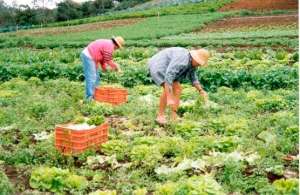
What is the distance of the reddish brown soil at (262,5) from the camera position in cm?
4012

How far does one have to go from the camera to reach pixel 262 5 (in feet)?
139

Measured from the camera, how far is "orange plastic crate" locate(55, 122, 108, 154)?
7.25 metres

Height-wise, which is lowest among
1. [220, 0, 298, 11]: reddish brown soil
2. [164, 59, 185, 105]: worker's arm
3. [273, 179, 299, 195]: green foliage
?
[273, 179, 299, 195]: green foliage

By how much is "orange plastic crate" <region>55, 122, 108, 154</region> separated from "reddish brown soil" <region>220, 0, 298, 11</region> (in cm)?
3353

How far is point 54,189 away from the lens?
611cm

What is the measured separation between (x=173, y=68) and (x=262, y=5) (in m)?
36.0

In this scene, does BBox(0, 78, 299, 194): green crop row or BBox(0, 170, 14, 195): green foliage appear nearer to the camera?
BBox(0, 170, 14, 195): green foliage

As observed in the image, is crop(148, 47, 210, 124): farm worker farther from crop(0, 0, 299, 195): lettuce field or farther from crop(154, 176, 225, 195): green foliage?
crop(154, 176, 225, 195): green foliage

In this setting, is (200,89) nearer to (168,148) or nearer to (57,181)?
(168,148)

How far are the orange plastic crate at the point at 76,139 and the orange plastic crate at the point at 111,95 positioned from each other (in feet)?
9.69

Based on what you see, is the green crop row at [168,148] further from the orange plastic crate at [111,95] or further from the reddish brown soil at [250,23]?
the reddish brown soil at [250,23]

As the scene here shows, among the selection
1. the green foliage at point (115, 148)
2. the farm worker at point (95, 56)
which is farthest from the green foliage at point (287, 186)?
the farm worker at point (95, 56)

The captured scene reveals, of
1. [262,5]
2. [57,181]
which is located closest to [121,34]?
[262,5]

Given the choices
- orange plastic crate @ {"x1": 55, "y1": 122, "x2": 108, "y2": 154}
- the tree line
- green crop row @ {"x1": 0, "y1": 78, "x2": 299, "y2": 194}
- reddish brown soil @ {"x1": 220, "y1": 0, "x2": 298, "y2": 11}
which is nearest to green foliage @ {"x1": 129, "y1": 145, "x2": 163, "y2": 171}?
green crop row @ {"x1": 0, "y1": 78, "x2": 299, "y2": 194}
